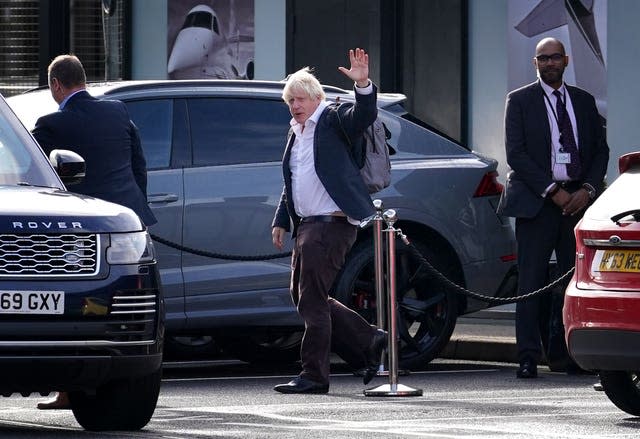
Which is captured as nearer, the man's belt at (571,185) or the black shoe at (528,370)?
the black shoe at (528,370)

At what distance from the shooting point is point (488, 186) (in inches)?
523

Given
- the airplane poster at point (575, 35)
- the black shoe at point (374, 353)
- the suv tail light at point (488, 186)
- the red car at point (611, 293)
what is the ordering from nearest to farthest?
the red car at point (611, 293), the black shoe at point (374, 353), the suv tail light at point (488, 186), the airplane poster at point (575, 35)

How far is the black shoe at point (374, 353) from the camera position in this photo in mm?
11570

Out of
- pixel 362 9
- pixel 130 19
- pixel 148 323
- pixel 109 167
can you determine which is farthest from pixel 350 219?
pixel 130 19

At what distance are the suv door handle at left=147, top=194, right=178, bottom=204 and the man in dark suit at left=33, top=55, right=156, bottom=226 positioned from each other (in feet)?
2.98

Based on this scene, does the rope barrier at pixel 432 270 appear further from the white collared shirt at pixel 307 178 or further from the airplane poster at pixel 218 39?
the airplane poster at pixel 218 39

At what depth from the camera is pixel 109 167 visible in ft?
37.0

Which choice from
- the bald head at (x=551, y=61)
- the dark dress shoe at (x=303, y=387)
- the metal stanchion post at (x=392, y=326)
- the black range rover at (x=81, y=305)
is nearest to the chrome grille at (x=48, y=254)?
the black range rover at (x=81, y=305)

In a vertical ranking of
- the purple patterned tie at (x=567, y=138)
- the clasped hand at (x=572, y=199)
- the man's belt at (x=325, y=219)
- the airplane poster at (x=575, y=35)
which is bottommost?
the man's belt at (x=325, y=219)

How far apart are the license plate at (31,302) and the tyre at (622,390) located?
2.79 metres

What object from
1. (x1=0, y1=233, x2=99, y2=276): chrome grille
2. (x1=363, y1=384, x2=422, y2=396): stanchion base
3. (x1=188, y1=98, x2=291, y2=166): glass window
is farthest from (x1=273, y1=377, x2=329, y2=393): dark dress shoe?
(x1=0, y1=233, x2=99, y2=276): chrome grille

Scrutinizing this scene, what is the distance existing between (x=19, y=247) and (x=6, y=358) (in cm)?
49

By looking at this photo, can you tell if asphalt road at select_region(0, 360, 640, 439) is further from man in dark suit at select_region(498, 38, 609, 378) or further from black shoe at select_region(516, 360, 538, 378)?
man in dark suit at select_region(498, 38, 609, 378)

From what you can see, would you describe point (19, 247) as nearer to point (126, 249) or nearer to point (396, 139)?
point (126, 249)
